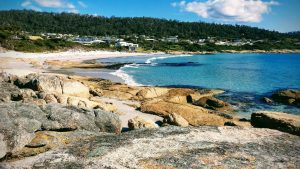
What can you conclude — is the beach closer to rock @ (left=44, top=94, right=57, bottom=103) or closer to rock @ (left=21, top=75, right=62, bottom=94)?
rock @ (left=44, top=94, right=57, bottom=103)

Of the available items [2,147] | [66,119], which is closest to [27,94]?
[66,119]

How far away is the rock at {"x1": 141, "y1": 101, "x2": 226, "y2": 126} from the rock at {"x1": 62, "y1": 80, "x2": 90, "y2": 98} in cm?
520

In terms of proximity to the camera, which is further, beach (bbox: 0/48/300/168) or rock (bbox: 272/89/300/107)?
rock (bbox: 272/89/300/107)

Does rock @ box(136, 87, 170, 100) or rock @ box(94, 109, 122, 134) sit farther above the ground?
rock @ box(94, 109, 122, 134)

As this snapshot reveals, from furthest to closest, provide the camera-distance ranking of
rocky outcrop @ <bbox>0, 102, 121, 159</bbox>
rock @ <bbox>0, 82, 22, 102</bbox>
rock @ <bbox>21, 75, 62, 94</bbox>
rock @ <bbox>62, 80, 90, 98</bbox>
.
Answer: rock @ <bbox>62, 80, 90, 98</bbox> → rock @ <bbox>21, 75, 62, 94</bbox> → rock @ <bbox>0, 82, 22, 102</bbox> → rocky outcrop @ <bbox>0, 102, 121, 159</bbox>

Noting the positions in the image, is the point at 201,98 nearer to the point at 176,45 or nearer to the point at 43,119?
the point at 43,119

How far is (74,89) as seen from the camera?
23.7 m

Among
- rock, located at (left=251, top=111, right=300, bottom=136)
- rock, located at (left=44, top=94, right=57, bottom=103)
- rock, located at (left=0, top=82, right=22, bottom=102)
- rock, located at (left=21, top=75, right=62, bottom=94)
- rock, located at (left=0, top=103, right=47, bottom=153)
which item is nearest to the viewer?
rock, located at (left=0, top=103, right=47, bottom=153)

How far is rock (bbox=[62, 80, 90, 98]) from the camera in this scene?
23.2m

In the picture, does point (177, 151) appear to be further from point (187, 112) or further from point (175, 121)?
point (187, 112)

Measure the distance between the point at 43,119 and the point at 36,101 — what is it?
4.29 m

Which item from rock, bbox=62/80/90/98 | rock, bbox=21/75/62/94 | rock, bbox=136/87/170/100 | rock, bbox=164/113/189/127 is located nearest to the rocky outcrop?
rock, bbox=164/113/189/127

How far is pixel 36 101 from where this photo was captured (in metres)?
17.4

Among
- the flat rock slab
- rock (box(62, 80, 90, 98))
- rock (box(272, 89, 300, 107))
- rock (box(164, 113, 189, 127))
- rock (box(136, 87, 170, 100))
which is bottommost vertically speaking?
rock (box(272, 89, 300, 107))
